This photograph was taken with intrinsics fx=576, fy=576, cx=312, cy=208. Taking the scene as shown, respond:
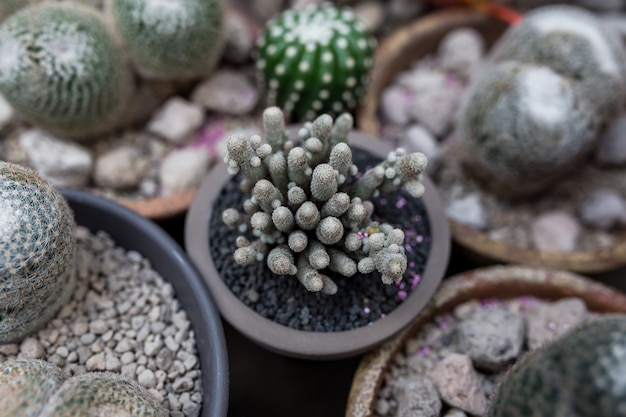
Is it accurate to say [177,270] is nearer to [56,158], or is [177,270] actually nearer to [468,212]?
[56,158]

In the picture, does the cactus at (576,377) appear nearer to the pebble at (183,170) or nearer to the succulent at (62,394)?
the succulent at (62,394)

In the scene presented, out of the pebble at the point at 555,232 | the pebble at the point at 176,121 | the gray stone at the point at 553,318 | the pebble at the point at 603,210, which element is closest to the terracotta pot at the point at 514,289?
the gray stone at the point at 553,318

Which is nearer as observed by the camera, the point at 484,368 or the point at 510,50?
the point at 484,368

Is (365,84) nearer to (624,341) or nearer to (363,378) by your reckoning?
(363,378)

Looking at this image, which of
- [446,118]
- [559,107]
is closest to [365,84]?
[446,118]

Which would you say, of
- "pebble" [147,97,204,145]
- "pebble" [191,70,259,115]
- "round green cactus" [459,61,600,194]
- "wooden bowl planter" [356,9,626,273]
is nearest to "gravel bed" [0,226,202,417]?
"pebble" [147,97,204,145]
